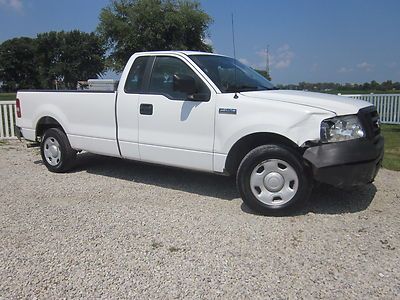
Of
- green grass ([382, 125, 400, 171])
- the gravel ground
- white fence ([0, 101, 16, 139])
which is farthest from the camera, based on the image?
white fence ([0, 101, 16, 139])

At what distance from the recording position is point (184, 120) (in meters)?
5.05

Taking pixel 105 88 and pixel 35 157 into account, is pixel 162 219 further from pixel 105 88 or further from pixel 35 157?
pixel 35 157

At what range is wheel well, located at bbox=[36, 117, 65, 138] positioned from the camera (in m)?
6.78

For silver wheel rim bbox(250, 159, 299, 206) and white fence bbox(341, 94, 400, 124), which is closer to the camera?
silver wheel rim bbox(250, 159, 299, 206)

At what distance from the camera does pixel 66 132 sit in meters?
6.53

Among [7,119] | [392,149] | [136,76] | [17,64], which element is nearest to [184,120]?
[136,76]

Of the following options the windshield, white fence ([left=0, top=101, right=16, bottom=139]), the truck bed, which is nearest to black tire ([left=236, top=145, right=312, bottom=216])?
the windshield

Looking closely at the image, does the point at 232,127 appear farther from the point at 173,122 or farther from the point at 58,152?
the point at 58,152

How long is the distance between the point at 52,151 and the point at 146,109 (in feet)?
7.91

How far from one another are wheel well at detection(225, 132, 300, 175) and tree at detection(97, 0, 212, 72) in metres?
15.4

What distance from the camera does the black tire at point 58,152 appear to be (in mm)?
6609

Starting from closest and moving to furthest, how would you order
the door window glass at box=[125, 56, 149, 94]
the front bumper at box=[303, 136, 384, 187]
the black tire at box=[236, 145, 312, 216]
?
the front bumper at box=[303, 136, 384, 187] → the black tire at box=[236, 145, 312, 216] → the door window glass at box=[125, 56, 149, 94]

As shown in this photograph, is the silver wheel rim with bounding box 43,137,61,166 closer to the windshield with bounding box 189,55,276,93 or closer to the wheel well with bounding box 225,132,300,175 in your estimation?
the windshield with bounding box 189,55,276,93

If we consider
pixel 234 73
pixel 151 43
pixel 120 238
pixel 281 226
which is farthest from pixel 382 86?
pixel 120 238
